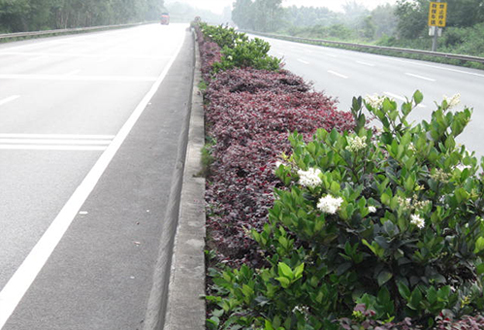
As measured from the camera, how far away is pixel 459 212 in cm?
264

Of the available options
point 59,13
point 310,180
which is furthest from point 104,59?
point 59,13

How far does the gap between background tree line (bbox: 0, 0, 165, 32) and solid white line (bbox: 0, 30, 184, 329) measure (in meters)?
37.0

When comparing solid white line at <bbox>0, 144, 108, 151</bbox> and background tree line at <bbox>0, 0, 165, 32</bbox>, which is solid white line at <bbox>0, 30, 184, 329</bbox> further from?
background tree line at <bbox>0, 0, 165, 32</bbox>

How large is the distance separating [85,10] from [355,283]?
71481 mm

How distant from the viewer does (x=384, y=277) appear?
239 cm

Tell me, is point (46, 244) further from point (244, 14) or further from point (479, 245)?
point (244, 14)

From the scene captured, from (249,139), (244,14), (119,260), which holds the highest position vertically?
(244,14)

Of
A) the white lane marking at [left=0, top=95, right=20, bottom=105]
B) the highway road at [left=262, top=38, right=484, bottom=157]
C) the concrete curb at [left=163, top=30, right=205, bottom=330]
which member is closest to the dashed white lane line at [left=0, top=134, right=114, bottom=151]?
the concrete curb at [left=163, top=30, right=205, bottom=330]

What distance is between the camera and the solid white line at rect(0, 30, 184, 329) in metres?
4.20

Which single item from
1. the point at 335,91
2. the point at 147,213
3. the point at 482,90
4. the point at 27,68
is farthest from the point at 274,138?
the point at 27,68

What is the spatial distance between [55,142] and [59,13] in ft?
188

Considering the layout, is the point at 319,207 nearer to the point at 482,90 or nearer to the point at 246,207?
the point at 246,207

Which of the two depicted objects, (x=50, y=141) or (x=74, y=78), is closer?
(x=50, y=141)

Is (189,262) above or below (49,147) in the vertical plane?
above
